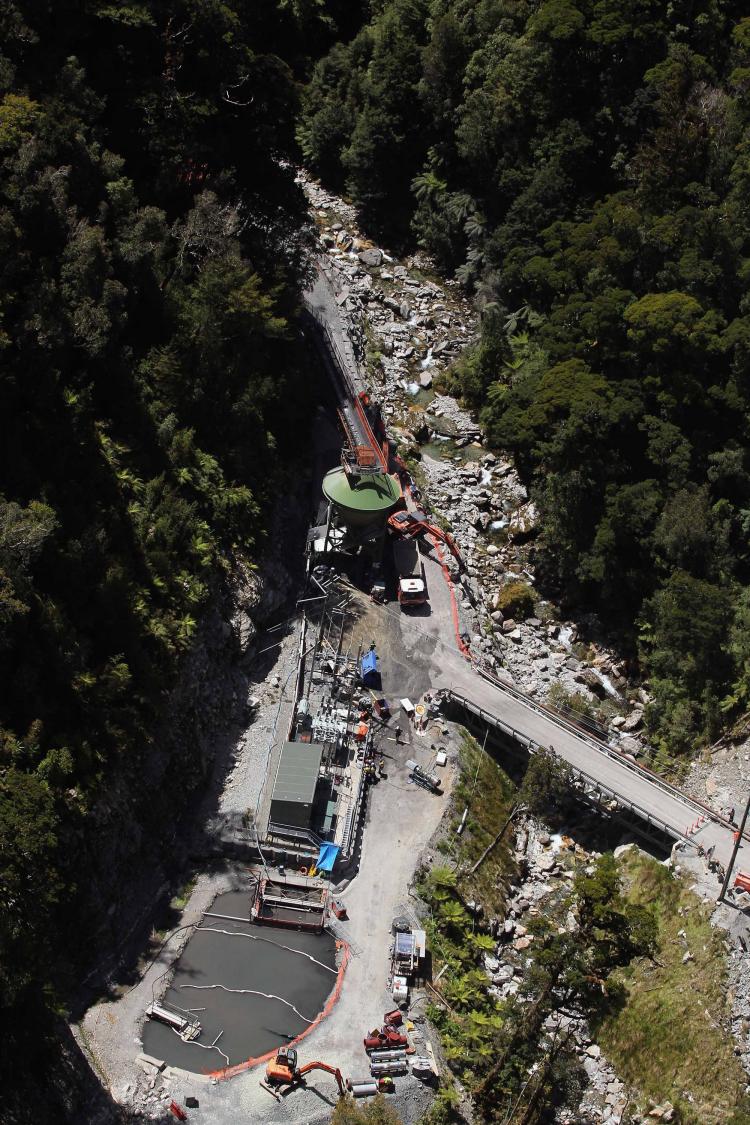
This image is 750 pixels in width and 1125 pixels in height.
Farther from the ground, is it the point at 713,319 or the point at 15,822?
the point at 713,319

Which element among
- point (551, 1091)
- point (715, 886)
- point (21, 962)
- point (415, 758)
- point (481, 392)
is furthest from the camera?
point (481, 392)

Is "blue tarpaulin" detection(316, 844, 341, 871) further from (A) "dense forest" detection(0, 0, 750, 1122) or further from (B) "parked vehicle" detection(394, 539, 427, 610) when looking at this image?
(B) "parked vehicle" detection(394, 539, 427, 610)

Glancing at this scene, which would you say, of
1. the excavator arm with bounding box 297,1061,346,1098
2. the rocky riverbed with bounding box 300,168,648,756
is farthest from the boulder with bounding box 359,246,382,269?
the excavator arm with bounding box 297,1061,346,1098

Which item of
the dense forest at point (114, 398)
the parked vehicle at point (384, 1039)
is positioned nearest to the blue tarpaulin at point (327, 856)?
the dense forest at point (114, 398)

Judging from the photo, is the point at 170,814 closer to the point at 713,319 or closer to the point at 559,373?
the point at 559,373

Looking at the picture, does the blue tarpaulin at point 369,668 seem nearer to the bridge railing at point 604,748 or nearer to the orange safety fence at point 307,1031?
the bridge railing at point 604,748

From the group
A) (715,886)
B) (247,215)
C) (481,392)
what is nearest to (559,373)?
(481,392)
